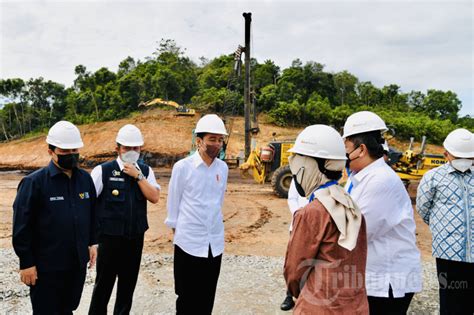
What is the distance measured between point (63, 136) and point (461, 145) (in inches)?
125

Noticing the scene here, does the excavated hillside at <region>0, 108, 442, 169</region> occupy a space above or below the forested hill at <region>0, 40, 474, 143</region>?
below

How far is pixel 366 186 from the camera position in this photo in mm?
2279

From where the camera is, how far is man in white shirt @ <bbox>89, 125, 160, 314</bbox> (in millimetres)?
3348

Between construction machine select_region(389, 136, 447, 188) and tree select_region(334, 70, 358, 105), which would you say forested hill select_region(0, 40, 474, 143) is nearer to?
tree select_region(334, 70, 358, 105)

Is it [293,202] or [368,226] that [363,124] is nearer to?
[368,226]

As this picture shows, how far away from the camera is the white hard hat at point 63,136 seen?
9.41 ft

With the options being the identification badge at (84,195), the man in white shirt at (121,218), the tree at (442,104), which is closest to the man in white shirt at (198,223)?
the man in white shirt at (121,218)

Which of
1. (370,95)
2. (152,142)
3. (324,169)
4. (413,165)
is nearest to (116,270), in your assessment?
(324,169)

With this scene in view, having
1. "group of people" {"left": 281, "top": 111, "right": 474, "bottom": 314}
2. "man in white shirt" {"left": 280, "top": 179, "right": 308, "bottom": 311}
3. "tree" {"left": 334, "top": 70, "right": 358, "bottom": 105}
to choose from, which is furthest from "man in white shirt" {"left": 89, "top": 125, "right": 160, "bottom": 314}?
"tree" {"left": 334, "top": 70, "right": 358, "bottom": 105}

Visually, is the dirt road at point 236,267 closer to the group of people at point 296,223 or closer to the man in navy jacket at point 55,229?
the group of people at point 296,223

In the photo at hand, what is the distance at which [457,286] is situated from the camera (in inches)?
118

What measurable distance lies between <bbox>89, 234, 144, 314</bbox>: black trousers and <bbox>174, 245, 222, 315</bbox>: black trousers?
52cm

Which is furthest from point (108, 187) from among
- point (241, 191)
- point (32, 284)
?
point (241, 191)

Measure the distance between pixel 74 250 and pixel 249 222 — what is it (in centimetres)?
683
